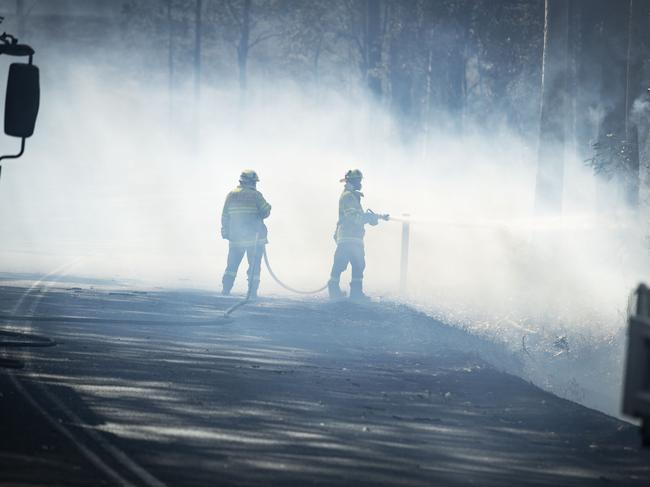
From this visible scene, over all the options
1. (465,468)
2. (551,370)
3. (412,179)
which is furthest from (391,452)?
(412,179)

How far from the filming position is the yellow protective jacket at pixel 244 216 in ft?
66.3

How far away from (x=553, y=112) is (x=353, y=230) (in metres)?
6.25

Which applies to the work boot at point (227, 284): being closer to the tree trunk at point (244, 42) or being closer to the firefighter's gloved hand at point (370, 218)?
the firefighter's gloved hand at point (370, 218)

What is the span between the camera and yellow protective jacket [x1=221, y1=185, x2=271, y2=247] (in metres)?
20.2

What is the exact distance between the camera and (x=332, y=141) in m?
81.2

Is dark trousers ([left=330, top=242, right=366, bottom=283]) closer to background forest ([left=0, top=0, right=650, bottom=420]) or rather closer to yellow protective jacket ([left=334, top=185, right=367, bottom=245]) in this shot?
yellow protective jacket ([left=334, top=185, right=367, bottom=245])

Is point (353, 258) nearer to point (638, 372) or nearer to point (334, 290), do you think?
point (334, 290)

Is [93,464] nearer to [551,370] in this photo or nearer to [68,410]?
[68,410]

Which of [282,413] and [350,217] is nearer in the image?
[282,413]

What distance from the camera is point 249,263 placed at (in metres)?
20.4

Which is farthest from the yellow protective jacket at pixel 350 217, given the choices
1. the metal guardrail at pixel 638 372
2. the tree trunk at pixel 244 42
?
the tree trunk at pixel 244 42

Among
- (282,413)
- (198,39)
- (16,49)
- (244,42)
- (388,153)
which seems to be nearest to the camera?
(282,413)

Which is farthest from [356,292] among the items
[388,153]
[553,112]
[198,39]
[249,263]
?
[198,39]

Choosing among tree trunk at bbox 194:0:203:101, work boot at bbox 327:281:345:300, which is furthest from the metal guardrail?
tree trunk at bbox 194:0:203:101
